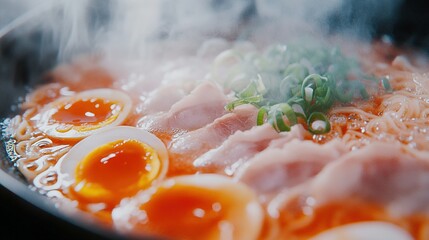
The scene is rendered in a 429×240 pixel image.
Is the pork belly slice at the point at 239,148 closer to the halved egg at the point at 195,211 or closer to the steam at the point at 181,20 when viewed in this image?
the halved egg at the point at 195,211

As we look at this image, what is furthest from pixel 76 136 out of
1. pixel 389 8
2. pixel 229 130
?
pixel 389 8

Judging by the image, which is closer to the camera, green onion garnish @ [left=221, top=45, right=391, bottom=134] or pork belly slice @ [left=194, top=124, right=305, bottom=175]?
pork belly slice @ [left=194, top=124, right=305, bottom=175]

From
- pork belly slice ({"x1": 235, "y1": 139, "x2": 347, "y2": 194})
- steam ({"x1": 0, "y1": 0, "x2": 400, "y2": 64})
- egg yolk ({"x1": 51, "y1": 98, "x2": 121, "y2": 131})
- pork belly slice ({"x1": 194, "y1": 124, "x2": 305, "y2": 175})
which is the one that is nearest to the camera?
pork belly slice ({"x1": 235, "y1": 139, "x2": 347, "y2": 194})

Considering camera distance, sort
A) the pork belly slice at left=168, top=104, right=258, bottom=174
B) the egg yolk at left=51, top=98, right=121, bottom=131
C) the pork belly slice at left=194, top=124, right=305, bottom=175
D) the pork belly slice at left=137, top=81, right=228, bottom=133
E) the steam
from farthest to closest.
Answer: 1. the steam
2. the egg yolk at left=51, top=98, right=121, bottom=131
3. the pork belly slice at left=137, top=81, right=228, bottom=133
4. the pork belly slice at left=168, top=104, right=258, bottom=174
5. the pork belly slice at left=194, top=124, right=305, bottom=175

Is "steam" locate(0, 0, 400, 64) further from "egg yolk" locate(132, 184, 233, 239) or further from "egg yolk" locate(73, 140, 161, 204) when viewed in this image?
"egg yolk" locate(132, 184, 233, 239)

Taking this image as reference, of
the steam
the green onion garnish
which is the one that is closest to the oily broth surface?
the green onion garnish

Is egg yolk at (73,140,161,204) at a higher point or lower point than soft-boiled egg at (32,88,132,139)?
lower
